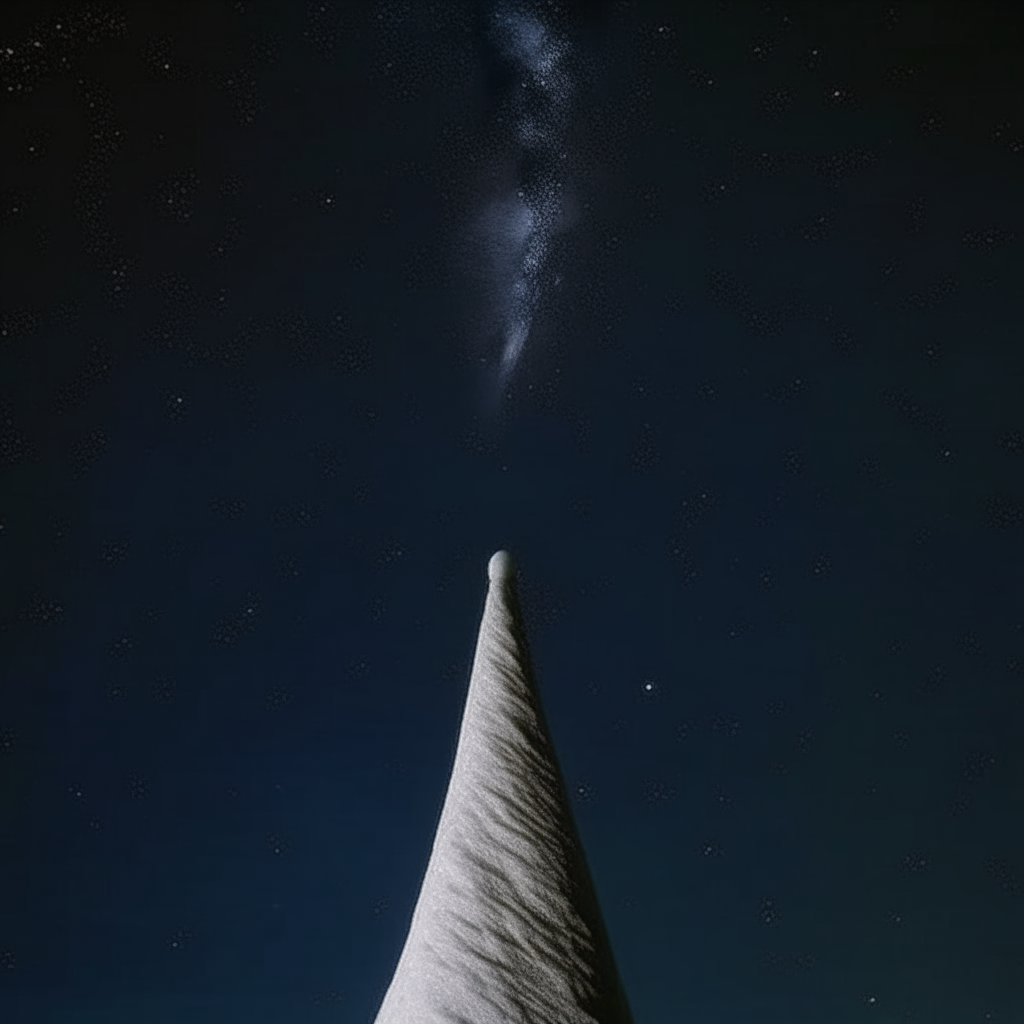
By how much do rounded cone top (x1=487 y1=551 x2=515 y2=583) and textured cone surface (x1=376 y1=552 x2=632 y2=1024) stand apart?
0.66ft

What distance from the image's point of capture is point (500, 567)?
163 cm

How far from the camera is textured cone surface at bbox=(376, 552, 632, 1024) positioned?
1.14 metres

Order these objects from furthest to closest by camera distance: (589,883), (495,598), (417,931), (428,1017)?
(495,598)
(589,883)
(417,931)
(428,1017)

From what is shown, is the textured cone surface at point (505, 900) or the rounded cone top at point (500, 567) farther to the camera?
the rounded cone top at point (500, 567)

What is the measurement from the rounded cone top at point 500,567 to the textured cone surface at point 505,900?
0.66 ft

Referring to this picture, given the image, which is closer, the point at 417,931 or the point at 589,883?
the point at 417,931

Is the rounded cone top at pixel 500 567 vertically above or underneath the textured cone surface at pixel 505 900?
above

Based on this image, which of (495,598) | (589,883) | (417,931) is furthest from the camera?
(495,598)

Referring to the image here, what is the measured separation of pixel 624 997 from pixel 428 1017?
347mm

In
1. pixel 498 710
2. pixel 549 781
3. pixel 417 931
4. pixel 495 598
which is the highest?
pixel 495 598

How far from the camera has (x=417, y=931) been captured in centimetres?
120

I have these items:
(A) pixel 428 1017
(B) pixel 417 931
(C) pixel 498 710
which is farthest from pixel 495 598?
(A) pixel 428 1017

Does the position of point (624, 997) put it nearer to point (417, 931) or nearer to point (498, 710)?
point (417, 931)

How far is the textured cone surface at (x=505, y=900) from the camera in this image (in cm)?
114
